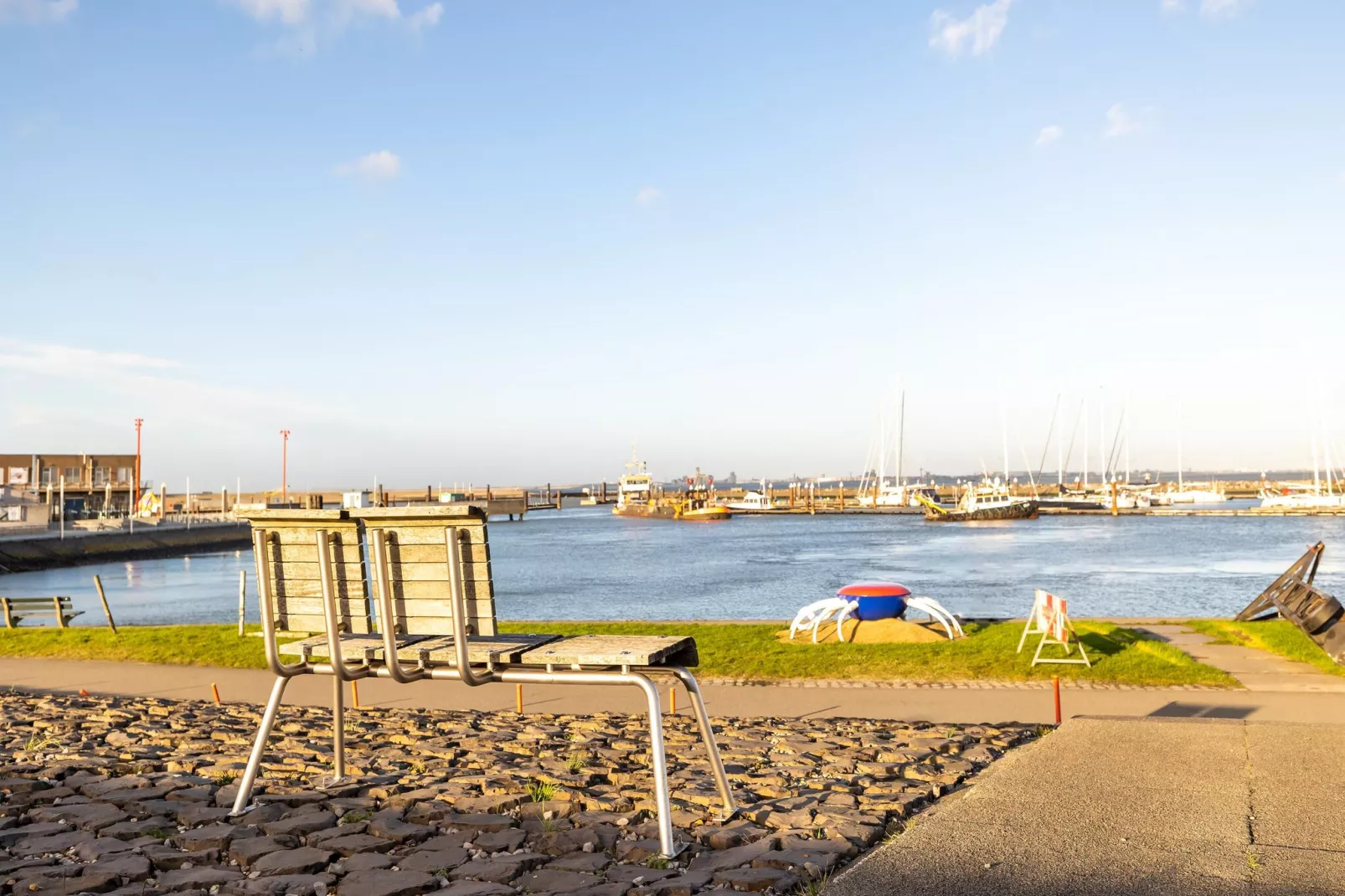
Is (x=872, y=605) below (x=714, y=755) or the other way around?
below

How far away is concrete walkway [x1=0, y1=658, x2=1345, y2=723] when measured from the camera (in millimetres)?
10148

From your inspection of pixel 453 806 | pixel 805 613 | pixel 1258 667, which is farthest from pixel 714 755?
pixel 805 613

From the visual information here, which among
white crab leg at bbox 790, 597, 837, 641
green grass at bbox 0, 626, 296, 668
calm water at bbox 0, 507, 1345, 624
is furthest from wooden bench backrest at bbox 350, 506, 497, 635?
calm water at bbox 0, 507, 1345, 624

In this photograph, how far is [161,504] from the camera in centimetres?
10425

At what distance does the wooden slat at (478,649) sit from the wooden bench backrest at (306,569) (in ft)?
1.44

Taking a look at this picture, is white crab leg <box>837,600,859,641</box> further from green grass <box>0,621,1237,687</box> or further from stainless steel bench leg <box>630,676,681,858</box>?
stainless steel bench leg <box>630,676,681,858</box>

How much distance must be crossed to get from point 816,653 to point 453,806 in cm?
923

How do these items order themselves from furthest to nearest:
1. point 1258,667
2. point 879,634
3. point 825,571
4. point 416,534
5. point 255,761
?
point 825,571, point 879,634, point 1258,667, point 255,761, point 416,534

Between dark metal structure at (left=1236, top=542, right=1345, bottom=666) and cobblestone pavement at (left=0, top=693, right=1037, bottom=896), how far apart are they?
7060 millimetres

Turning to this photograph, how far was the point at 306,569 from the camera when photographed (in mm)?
5770

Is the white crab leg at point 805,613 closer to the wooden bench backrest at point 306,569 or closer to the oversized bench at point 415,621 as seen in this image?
the oversized bench at point 415,621

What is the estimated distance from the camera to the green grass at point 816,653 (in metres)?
12.9

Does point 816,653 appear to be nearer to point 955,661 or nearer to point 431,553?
point 955,661

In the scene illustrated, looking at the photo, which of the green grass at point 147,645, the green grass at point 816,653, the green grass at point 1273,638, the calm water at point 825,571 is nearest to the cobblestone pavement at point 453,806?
the green grass at point 816,653
